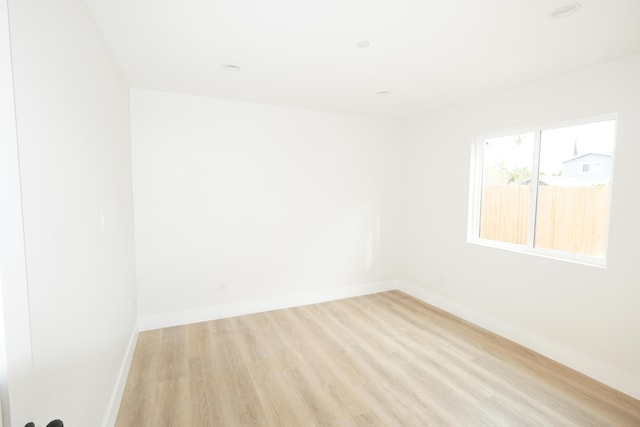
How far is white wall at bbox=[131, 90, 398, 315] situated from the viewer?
3203 millimetres

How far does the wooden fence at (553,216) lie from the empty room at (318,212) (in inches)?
0.9

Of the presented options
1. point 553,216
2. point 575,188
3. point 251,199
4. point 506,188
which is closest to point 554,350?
point 553,216

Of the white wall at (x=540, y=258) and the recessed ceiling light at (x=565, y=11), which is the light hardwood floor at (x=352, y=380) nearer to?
the white wall at (x=540, y=258)

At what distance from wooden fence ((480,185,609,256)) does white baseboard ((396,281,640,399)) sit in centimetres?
88

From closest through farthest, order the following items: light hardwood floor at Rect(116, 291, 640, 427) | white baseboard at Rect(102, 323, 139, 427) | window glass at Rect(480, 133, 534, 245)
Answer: white baseboard at Rect(102, 323, 139, 427) < light hardwood floor at Rect(116, 291, 640, 427) < window glass at Rect(480, 133, 534, 245)

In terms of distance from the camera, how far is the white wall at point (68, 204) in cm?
99

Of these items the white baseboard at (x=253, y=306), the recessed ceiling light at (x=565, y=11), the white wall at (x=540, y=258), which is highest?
the recessed ceiling light at (x=565, y=11)

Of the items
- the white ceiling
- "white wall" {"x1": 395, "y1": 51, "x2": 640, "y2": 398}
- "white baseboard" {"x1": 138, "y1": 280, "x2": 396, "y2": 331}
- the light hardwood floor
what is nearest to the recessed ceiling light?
the white ceiling

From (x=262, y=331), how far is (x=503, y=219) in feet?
9.62

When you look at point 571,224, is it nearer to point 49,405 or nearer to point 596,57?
point 596,57

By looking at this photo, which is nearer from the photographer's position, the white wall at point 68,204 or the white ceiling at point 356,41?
the white wall at point 68,204

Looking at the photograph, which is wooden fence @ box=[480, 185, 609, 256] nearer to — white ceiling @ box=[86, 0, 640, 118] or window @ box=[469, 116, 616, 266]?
window @ box=[469, 116, 616, 266]

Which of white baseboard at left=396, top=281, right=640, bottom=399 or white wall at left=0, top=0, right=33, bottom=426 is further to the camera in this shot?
white baseboard at left=396, top=281, right=640, bottom=399

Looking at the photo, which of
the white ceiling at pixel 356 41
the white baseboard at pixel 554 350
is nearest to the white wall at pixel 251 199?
the white ceiling at pixel 356 41
